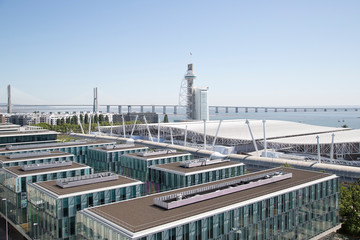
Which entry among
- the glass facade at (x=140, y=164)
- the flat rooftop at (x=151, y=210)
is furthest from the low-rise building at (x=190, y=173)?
the flat rooftop at (x=151, y=210)

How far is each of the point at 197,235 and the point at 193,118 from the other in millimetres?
109783

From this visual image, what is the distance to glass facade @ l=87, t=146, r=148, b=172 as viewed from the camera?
42031mm

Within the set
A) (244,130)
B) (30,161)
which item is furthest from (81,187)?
(244,130)

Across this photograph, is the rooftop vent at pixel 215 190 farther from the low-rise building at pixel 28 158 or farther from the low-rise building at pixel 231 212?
the low-rise building at pixel 28 158

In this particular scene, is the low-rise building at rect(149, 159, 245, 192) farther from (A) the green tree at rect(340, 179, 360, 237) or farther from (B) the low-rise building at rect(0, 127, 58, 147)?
(B) the low-rise building at rect(0, 127, 58, 147)

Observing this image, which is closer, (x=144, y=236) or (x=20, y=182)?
(x=144, y=236)

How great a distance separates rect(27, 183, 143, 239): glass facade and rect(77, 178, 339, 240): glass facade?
300cm

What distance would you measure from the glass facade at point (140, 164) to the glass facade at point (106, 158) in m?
1.87

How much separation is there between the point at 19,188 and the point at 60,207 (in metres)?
8.82

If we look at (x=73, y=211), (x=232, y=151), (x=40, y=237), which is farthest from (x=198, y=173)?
(x=232, y=151)

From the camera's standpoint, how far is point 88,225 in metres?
19.3

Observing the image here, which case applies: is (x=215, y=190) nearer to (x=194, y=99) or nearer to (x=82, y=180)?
(x=82, y=180)

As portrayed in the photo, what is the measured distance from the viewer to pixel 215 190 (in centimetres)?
2366

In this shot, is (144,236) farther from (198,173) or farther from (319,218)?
(319,218)
